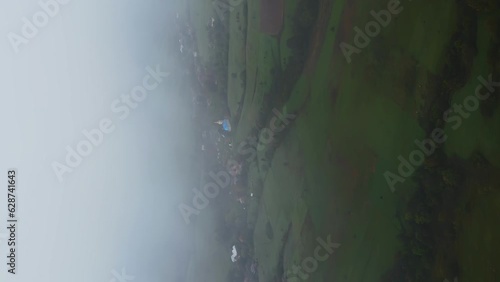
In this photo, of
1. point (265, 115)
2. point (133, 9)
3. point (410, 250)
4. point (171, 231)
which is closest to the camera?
point (410, 250)

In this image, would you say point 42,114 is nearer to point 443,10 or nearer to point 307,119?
point 307,119

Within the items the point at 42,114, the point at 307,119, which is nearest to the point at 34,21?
the point at 42,114

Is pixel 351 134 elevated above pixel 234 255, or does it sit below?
above

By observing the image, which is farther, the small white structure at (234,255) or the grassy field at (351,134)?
the small white structure at (234,255)

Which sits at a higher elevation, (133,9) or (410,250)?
(133,9)

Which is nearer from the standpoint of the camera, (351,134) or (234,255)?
(351,134)

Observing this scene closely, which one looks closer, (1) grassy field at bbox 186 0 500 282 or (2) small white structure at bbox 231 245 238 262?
(1) grassy field at bbox 186 0 500 282

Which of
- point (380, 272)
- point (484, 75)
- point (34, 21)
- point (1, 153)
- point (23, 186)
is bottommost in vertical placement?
point (380, 272)

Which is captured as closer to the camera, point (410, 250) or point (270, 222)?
point (410, 250)
